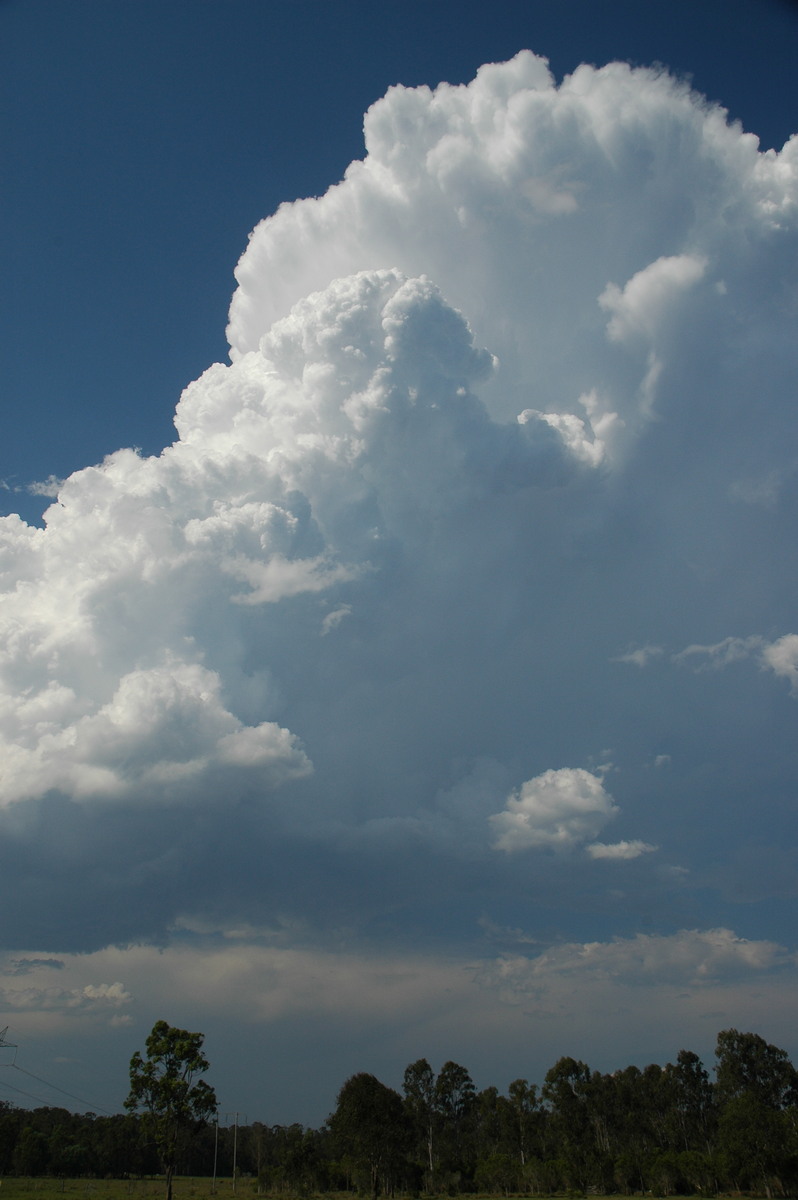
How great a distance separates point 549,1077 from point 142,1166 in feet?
258

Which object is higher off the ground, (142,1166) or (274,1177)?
(274,1177)

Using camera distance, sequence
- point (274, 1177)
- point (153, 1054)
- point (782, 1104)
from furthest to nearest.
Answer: point (782, 1104)
point (274, 1177)
point (153, 1054)

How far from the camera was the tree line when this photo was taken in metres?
75.2

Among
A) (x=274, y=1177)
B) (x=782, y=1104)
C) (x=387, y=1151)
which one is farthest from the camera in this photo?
(x=782, y=1104)

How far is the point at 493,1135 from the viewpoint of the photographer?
136m

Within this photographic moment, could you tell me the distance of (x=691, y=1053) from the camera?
132 metres

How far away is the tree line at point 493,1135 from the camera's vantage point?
75250 millimetres

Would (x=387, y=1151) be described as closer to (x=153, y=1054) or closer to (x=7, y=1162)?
(x=153, y=1054)

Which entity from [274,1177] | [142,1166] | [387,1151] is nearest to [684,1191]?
[387,1151]

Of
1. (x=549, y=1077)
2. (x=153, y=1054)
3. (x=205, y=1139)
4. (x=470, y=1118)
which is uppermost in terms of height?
(x=153, y=1054)

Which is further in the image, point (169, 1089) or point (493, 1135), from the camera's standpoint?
point (493, 1135)

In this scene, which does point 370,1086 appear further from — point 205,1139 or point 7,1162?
point 205,1139

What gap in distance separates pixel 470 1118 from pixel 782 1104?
5484 centimetres

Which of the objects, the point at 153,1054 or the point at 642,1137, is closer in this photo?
the point at 153,1054
